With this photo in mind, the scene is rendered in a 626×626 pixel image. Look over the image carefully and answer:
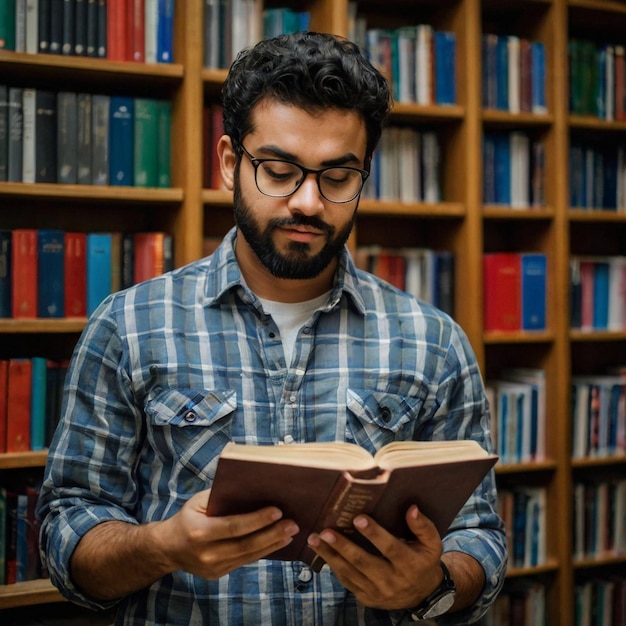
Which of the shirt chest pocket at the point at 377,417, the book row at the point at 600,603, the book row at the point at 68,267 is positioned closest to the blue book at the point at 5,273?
the book row at the point at 68,267

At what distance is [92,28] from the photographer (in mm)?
1820

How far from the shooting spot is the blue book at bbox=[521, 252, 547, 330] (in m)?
2.27

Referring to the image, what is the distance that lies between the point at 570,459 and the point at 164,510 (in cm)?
163

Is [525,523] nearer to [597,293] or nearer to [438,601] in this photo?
[597,293]

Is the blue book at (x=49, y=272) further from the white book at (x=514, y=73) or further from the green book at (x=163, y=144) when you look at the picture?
the white book at (x=514, y=73)

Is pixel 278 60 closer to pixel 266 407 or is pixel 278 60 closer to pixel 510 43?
pixel 266 407

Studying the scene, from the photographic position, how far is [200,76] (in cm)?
186

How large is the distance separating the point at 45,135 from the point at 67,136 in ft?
0.17

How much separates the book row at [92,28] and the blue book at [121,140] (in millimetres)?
120

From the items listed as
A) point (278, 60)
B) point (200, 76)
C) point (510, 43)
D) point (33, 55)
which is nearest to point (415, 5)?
point (510, 43)

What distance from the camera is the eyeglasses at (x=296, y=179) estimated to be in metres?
1.06

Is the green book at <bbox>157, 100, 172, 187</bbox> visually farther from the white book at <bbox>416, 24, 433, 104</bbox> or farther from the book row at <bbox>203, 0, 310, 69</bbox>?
the white book at <bbox>416, 24, 433, 104</bbox>

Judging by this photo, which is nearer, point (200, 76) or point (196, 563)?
point (196, 563)

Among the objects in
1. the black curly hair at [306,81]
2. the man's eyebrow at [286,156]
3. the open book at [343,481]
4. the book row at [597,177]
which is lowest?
the open book at [343,481]
